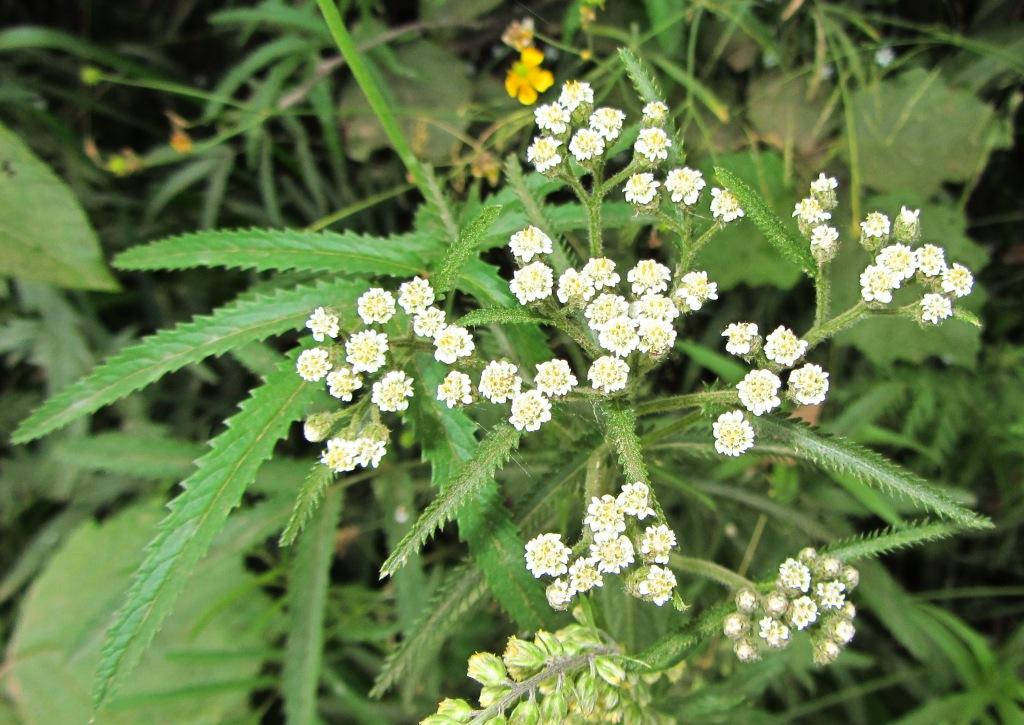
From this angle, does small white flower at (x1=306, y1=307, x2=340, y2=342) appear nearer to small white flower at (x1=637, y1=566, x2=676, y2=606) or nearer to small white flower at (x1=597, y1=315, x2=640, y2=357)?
small white flower at (x1=597, y1=315, x2=640, y2=357)

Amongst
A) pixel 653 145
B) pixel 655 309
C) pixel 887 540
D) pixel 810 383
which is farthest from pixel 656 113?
pixel 887 540

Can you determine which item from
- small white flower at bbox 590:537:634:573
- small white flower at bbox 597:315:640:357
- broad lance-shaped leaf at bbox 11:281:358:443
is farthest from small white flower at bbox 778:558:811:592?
broad lance-shaped leaf at bbox 11:281:358:443

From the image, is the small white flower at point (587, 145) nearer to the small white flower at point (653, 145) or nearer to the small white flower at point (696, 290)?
the small white flower at point (653, 145)

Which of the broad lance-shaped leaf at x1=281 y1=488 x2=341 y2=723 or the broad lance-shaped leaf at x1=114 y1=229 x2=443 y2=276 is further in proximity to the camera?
the broad lance-shaped leaf at x1=281 y1=488 x2=341 y2=723

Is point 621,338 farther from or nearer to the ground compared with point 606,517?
farther from the ground

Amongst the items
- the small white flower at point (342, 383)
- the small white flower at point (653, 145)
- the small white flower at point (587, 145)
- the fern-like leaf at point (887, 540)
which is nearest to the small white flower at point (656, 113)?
the small white flower at point (653, 145)

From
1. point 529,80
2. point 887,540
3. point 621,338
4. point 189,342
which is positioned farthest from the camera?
point 529,80

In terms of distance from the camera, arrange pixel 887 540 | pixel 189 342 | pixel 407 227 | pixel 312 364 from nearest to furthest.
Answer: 1. pixel 312 364
2. pixel 887 540
3. pixel 189 342
4. pixel 407 227

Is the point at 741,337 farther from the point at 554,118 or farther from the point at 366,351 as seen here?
the point at 366,351
